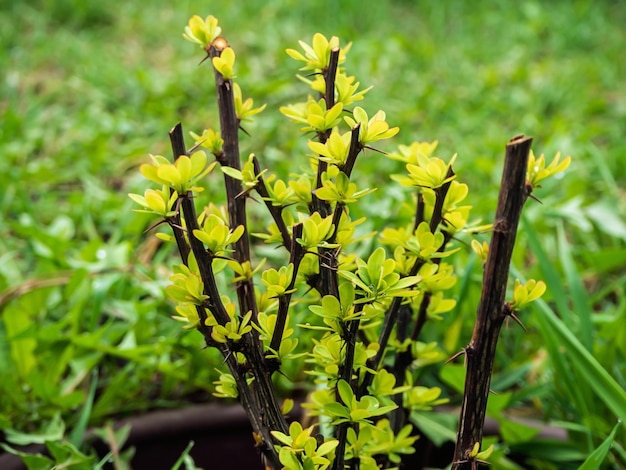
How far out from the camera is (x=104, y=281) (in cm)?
145

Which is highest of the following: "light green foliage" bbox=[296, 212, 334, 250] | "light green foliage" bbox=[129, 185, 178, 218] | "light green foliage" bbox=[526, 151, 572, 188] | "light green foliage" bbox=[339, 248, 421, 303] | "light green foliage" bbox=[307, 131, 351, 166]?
"light green foliage" bbox=[307, 131, 351, 166]

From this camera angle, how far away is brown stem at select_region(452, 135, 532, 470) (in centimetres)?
63

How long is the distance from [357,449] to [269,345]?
0.18 meters

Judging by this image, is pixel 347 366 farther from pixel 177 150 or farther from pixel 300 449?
pixel 177 150

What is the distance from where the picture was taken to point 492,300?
693 millimetres

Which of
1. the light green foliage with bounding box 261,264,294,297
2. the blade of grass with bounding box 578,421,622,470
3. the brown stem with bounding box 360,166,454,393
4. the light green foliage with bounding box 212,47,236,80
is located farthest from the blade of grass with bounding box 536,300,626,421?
the light green foliage with bounding box 212,47,236,80

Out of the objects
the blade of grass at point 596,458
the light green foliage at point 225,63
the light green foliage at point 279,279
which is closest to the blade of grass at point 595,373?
the blade of grass at point 596,458

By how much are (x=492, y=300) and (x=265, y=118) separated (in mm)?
1928

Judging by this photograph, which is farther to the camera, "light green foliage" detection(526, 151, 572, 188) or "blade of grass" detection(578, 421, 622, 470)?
"blade of grass" detection(578, 421, 622, 470)

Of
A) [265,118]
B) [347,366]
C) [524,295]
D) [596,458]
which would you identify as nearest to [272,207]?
[347,366]

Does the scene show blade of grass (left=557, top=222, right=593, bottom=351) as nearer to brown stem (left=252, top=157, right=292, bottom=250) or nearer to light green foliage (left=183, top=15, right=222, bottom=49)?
brown stem (left=252, top=157, right=292, bottom=250)

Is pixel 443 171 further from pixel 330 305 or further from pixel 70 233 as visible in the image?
pixel 70 233

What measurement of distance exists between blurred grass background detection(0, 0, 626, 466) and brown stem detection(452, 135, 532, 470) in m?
0.51

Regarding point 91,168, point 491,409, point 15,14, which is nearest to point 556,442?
point 491,409
